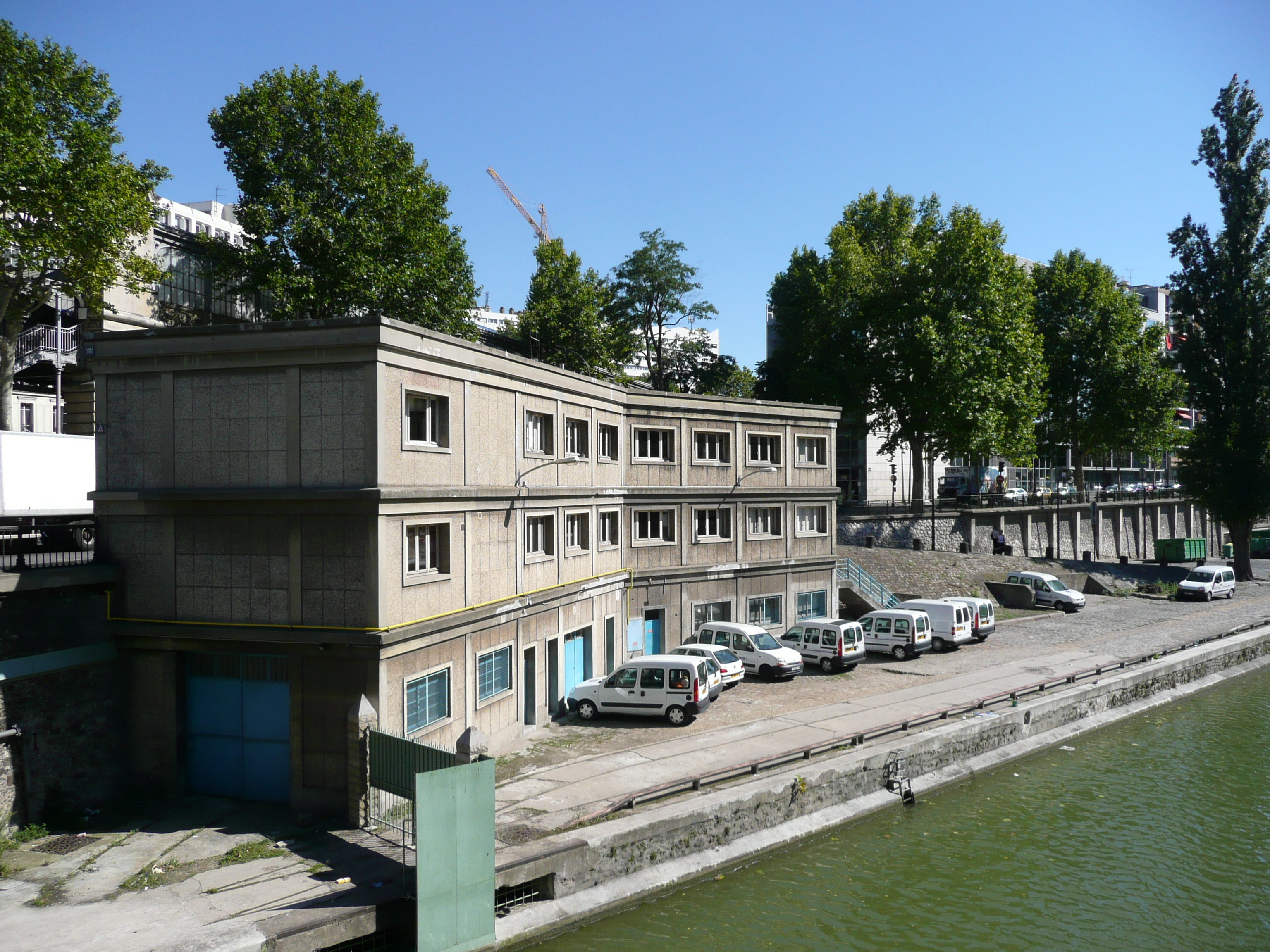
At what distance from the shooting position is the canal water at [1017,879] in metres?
16.8

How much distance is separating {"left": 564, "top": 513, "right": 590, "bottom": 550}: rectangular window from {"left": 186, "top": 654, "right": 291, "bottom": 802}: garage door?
10.3 meters

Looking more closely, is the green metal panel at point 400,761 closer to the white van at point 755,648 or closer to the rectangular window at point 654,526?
the white van at point 755,648

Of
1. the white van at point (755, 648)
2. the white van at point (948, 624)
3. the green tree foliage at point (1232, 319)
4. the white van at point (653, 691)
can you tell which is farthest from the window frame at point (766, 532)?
the green tree foliage at point (1232, 319)

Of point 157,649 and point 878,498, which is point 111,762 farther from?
point 878,498

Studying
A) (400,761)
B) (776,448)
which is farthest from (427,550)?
(776,448)

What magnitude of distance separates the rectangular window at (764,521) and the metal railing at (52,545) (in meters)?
23.7

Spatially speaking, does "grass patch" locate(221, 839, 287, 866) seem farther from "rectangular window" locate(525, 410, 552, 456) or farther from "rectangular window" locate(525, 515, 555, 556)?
"rectangular window" locate(525, 410, 552, 456)

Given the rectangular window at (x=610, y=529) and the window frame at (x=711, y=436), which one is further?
the window frame at (x=711, y=436)

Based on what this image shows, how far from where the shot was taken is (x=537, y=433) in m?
26.3

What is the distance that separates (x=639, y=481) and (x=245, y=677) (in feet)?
55.4

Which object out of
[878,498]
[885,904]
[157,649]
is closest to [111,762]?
[157,649]

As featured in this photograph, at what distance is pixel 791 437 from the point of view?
39031mm

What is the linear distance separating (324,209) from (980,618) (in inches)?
1371

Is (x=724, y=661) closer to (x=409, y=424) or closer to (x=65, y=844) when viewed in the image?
(x=409, y=424)
